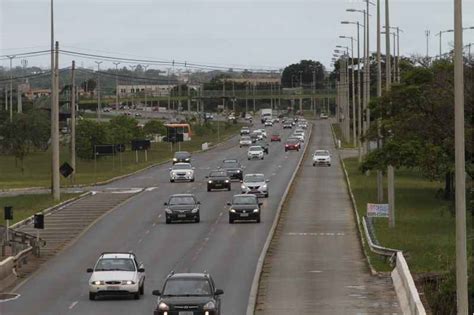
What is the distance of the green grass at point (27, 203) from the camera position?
6141 cm

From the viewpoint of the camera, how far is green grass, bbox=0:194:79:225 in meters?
61.4

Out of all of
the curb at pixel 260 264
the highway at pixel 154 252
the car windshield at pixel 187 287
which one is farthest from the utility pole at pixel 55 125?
the car windshield at pixel 187 287

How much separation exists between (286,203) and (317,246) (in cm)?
1888

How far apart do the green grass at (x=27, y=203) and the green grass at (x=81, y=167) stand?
495 inches

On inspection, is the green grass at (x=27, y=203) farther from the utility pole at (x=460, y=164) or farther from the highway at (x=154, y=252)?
the utility pole at (x=460, y=164)

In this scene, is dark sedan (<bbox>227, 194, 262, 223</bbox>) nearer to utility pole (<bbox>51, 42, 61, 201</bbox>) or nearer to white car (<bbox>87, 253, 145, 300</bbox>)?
utility pole (<bbox>51, 42, 61, 201</bbox>)

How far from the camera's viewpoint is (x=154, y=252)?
46500 millimetres

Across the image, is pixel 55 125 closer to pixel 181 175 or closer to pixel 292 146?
pixel 181 175

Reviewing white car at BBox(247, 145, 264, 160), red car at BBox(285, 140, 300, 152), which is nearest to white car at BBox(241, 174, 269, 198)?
white car at BBox(247, 145, 264, 160)

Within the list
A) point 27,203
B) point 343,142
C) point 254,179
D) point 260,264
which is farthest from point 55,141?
point 343,142

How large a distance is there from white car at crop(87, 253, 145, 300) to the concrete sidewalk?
3.63m

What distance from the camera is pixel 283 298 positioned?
111ft

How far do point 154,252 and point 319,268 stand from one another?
7977mm

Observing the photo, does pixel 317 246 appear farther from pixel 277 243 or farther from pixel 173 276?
pixel 173 276
